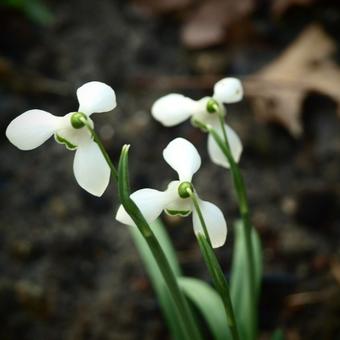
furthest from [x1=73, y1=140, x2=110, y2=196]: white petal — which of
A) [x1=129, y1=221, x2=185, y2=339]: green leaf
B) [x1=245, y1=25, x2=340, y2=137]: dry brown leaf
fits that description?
[x1=245, y1=25, x2=340, y2=137]: dry brown leaf

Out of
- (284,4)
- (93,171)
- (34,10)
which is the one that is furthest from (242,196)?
(34,10)

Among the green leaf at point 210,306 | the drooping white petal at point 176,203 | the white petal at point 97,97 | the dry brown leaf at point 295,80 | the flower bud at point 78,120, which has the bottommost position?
the green leaf at point 210,306

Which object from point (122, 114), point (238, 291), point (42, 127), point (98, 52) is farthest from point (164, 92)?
point (42, 127)

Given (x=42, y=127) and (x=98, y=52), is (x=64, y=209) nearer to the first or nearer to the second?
(x=98, y=52)

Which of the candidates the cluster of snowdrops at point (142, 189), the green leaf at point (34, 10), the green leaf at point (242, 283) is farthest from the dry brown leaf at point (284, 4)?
the cluster of snowdrops at point (142, 189)

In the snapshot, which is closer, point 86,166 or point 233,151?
point 86,166

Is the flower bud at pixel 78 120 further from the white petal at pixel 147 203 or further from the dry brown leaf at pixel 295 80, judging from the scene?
the dry brown leaf at pixel 295 80
